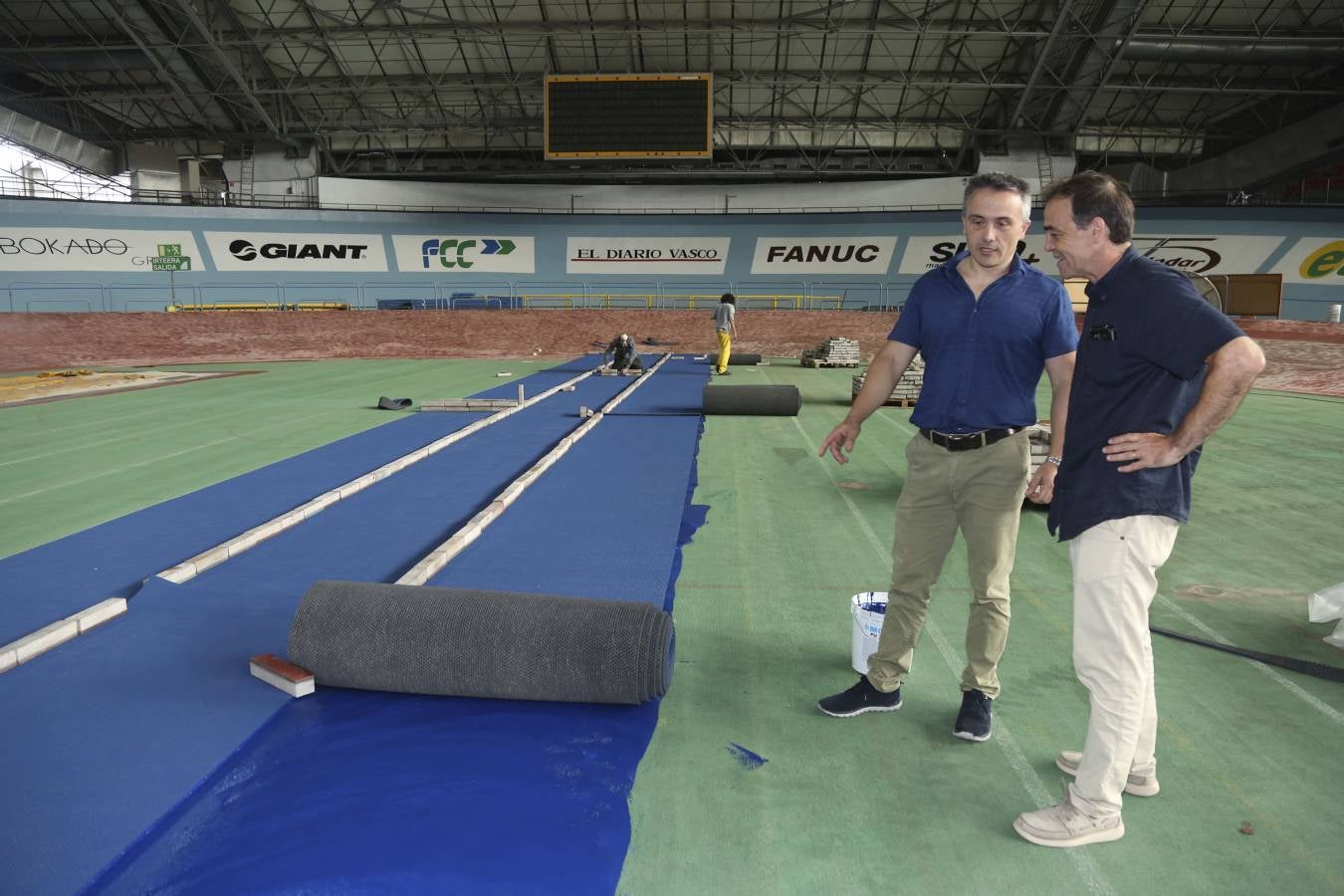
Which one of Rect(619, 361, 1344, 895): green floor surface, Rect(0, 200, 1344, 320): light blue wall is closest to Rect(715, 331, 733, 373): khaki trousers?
Rect(619, 361, 1344, 895): green floor surface

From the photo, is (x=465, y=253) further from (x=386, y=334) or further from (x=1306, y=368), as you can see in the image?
(x=1306, y=368)

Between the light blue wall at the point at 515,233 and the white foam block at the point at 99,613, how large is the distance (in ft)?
102

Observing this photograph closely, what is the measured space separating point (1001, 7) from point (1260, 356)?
31.2 m

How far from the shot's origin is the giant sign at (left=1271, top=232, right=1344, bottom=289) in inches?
1261

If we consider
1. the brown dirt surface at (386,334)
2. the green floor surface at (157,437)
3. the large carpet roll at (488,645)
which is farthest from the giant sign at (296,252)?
the large carpet roll at (488,645)

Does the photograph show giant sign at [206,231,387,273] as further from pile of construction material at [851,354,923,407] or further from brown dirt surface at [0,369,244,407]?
pile of construction material at [851,354,923,407]

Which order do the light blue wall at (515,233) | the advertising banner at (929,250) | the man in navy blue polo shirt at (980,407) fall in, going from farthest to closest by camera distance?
the advertising banner at (929,250)
the light blue wall at (515,233)
the man in navy blue polo shirt at (980,407)

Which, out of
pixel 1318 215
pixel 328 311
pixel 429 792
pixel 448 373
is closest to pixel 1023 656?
pixel 429 792

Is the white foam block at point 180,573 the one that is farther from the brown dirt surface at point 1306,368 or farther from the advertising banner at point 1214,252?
the advertising banner at point 1214,252

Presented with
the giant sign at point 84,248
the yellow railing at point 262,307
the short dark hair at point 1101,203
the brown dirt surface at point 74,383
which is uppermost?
the giant sign at point 84,248

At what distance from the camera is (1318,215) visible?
1272 inches

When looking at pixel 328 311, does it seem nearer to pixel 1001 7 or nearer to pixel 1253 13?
pixel 1001 7

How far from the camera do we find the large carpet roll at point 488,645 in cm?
350

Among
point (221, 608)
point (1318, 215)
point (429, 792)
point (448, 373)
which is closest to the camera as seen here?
point (429, 792)
